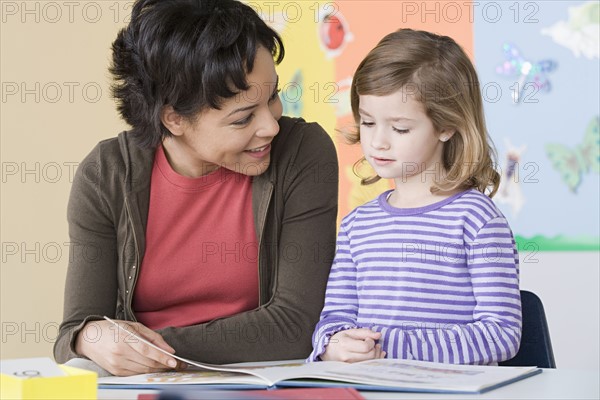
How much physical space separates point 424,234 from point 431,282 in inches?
3.3

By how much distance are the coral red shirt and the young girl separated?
188mm

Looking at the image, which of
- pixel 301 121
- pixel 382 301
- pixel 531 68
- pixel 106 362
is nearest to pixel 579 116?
pixel 531 68

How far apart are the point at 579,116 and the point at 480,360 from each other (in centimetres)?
207

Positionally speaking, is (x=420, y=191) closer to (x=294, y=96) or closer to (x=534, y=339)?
(x=534, y=339)

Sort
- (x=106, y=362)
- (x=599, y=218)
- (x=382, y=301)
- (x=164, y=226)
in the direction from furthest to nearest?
(x=599, y=218) → (x=164, y=226) → (x=382, y=301) → (x=106, y=362)

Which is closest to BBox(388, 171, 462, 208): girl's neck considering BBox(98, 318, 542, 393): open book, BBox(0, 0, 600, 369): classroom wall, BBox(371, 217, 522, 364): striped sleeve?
BBox(371, 217, 522, 364): striped sleeve

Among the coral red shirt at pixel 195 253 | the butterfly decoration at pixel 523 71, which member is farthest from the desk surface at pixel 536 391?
the butterfly decoration at pixel 523 71

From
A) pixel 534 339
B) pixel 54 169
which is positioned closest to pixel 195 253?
pixel 534 339

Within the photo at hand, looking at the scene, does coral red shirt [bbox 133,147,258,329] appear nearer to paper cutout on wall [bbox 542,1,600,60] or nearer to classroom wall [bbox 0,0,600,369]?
classroom wall [bbox 0,0,600,369]

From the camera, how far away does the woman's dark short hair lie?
150 cm

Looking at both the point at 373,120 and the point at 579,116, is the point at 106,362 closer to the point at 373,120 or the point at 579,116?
the point at 373,120

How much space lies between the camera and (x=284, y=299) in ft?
5.00

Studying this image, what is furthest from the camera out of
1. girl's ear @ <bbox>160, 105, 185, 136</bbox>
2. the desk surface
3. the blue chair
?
girl's ear @ <bbox>160, 105, 185, 136</bbox>

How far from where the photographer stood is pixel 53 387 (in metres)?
0.79
